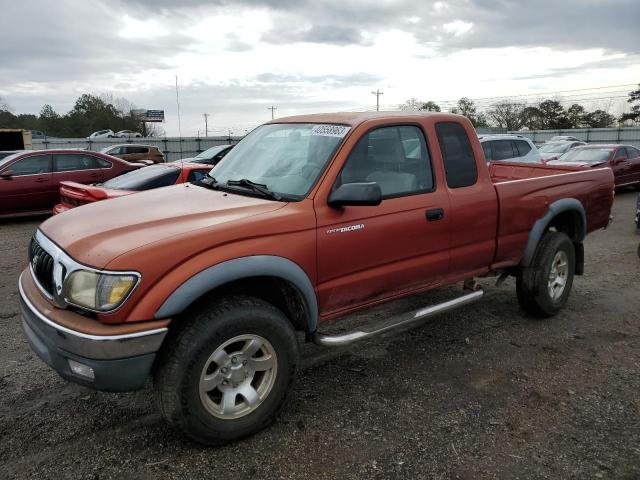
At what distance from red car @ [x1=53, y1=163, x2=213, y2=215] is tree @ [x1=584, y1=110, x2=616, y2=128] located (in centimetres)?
7584

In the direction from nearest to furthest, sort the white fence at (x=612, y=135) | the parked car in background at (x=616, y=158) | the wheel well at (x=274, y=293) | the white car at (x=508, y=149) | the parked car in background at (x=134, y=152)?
1. the wheel well at (x=274, y=293)
2. the white car at (x=508, y=149)
3. the parked car in background at (x=616, y=158)
4. the parked car in background at (x=134, y=152)
5. the white fence at (x=612, y=135)

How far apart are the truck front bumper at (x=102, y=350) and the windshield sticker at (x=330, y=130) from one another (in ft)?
5.66

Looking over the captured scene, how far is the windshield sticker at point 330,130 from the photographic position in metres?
3.62

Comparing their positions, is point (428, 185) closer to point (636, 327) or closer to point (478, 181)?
point (478, 181)

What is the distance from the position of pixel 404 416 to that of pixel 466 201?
66.8 inches

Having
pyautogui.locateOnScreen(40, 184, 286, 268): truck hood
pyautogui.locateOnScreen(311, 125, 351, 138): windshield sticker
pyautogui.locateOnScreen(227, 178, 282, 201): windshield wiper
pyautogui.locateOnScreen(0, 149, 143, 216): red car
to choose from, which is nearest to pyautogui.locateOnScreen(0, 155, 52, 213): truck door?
pyautogui.locateOnScreen(0, 149, 143, 216): red car

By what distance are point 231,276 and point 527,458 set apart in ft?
6.38

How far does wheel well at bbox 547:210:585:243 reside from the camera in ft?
17.2

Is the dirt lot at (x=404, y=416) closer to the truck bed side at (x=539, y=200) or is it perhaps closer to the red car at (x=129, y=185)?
the truck bed side at (x=539, y=200)

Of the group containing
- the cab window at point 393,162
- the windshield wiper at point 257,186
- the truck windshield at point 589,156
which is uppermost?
the cab window at point 393,162

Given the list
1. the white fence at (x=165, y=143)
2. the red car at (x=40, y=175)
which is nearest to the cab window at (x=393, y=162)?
the red car at (x=40, y=175)

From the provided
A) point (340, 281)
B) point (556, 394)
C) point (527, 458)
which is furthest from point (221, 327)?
point (556, 394)

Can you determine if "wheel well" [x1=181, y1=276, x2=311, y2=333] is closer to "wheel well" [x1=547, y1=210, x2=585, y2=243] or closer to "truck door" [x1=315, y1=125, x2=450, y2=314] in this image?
"truck door" [x1=315, y1=125, x2=450, y2=314]

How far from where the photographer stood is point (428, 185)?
3.92 m
